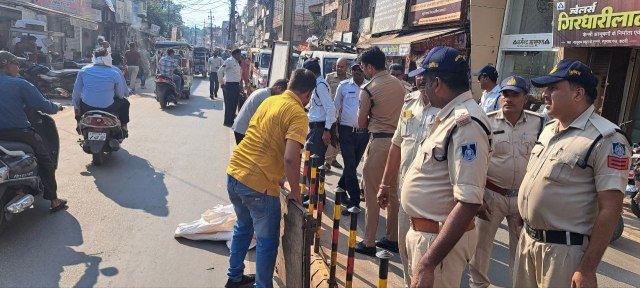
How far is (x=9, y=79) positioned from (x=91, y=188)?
1915 millimetres

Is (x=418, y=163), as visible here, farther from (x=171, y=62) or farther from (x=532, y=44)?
(x=171, y=62)

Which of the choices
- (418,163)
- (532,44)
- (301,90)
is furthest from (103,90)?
(532,44)

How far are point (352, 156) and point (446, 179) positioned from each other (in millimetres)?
3346

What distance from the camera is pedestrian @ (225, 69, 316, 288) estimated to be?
331 centimetres

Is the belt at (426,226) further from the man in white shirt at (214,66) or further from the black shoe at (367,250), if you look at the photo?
the man in white shirt at (214,66)

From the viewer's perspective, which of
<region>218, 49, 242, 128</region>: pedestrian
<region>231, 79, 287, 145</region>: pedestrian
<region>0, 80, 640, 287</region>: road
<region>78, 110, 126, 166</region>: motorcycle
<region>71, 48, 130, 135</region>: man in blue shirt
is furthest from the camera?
<region>218, 49, 242, 128</region>: pedestrian

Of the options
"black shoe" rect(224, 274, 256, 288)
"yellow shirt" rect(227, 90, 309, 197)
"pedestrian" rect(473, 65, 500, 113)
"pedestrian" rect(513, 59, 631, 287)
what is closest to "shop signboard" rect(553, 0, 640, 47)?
"pedestrian" rect(473, 65, 500, 113)

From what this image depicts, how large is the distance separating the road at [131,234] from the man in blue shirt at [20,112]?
49 centimetres

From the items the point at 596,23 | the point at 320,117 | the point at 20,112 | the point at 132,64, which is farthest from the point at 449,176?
the point at 132,64

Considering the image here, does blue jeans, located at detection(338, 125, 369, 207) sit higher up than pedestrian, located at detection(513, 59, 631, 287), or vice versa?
pedestrian, located at detection(513, 59, 631, 287)

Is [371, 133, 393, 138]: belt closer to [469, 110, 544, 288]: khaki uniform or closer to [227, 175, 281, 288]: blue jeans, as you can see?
[469, 110, 544, 288]: khaki uniform

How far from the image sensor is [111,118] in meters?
7.33

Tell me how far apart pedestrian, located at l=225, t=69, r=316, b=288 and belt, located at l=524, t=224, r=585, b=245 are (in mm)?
1586

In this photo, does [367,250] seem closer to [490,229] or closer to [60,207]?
[490,229]
